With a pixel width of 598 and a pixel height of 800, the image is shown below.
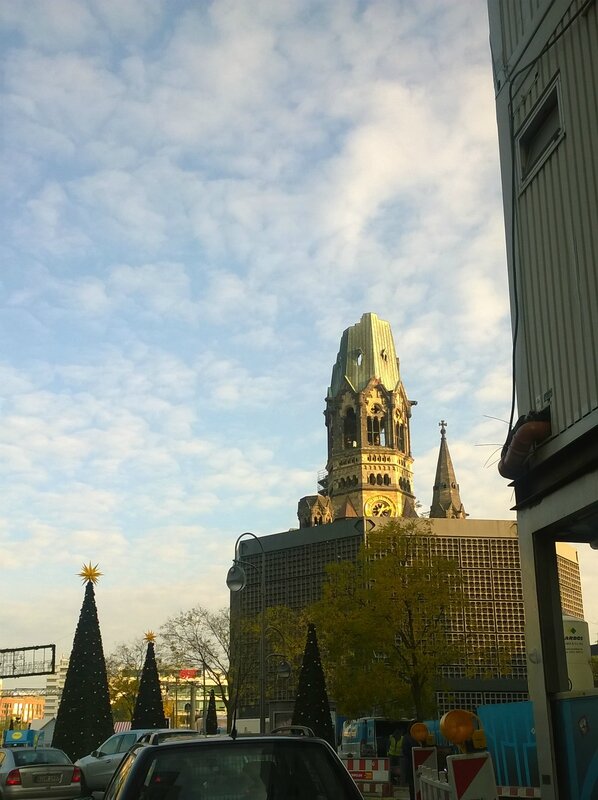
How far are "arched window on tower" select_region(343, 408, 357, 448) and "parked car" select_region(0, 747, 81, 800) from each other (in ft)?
340

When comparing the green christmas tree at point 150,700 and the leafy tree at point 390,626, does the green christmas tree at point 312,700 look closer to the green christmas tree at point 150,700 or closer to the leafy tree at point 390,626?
the leafy tree at point 390,626

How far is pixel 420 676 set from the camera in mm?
37094

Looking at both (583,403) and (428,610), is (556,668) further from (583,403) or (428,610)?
(428,610)

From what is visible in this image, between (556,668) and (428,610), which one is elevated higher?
(428,610)

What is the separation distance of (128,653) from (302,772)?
275 feet

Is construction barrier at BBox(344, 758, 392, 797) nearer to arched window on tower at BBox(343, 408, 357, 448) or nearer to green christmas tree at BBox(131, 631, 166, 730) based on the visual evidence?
green christmas tree at BBox(131, 631, 166, 730)

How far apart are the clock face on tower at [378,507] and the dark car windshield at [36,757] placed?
96.9m

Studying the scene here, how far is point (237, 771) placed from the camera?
17.7ft

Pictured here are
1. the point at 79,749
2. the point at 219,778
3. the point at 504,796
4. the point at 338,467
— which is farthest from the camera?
the point at 338,467

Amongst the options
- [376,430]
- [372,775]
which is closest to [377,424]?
[376,430]

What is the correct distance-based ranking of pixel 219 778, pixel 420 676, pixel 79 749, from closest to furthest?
pixel 219 778 → pixel 79 749 → pixel 420 676

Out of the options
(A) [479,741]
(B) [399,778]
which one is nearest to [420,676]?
(B) [399,778]

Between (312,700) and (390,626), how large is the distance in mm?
9625

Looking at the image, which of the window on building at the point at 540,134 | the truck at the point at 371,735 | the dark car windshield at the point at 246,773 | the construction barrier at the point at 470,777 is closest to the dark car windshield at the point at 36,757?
the truck at the point at 371,735
